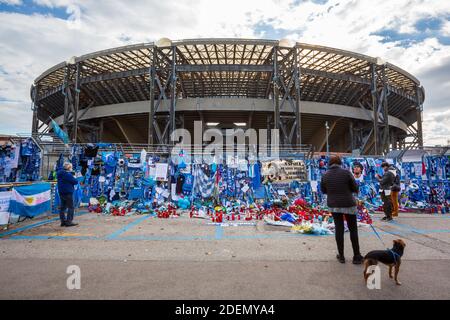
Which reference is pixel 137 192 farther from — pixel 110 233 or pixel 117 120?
pixel 117 120

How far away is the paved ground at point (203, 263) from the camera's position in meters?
2.85

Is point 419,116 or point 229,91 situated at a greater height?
point 229,91

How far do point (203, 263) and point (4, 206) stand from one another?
580 cm

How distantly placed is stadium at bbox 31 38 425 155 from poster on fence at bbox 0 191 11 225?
1418cm

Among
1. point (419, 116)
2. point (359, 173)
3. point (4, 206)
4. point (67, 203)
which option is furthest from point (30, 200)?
point (419, 116)

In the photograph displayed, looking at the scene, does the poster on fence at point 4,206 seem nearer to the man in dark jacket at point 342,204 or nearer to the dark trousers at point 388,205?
the man in dark jacket at point 342,204

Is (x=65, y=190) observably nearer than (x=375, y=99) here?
Yes

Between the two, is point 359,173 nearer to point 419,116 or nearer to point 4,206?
point 4,206

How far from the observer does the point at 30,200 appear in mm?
→ 6863

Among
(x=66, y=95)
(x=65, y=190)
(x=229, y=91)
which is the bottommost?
(x=65, y=190)

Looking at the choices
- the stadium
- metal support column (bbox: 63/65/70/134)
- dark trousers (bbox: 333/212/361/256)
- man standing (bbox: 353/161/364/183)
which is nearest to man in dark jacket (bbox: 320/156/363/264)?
dark trousers (bbox: 333/212/361/256)

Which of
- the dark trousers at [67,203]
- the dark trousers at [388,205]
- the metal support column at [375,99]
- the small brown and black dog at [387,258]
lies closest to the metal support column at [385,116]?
the metal support column at [375,99]
